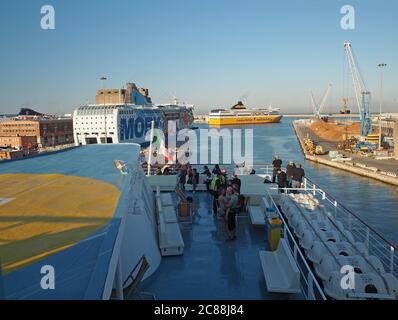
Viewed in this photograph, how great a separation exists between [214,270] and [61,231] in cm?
200

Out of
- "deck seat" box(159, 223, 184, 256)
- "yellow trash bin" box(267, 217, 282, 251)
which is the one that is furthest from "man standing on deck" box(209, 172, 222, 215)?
"yellow trash bin" box(267, 217, 282, 251)

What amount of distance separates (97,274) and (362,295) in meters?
2.27

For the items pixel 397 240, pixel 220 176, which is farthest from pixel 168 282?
pixel 397 240

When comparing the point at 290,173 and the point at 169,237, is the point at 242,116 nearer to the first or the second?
the point at 290,173

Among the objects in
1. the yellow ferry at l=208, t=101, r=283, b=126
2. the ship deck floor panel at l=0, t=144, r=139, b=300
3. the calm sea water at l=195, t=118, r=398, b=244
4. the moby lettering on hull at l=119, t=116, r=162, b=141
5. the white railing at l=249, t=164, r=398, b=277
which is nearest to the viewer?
the ship deck floor panel at l=0, t=144, r=139, b=300

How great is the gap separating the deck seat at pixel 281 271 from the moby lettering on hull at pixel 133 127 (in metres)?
40.6

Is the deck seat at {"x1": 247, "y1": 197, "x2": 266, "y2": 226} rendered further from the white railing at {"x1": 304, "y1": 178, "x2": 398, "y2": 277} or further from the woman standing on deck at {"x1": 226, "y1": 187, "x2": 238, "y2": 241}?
the white railing at {"x1": 304, "y1": 178, "x2": 398, "y2": 277}

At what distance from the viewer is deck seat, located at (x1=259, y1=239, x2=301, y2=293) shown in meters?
3.65

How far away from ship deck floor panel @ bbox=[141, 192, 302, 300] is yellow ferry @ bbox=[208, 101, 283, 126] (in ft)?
312

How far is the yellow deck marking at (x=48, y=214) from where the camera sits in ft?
8.98

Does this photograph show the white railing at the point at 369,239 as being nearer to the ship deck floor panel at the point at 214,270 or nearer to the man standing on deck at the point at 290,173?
the man standing on deck at the point at 290,173

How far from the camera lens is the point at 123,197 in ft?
13.8

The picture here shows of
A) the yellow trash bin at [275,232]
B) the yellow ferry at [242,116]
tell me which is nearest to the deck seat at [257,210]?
the yellow trash bin at [275,232]

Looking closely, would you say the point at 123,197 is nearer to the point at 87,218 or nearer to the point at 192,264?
the point at 87,218
